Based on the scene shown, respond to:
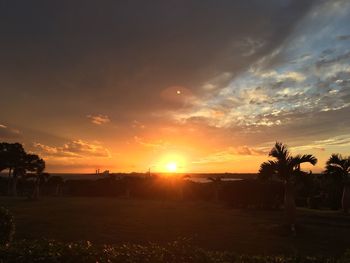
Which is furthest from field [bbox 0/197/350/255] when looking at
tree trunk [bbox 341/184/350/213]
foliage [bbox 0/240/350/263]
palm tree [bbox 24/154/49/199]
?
palm tree [bbox 24/154/49/199]

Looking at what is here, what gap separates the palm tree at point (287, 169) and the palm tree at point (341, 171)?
34.6 ft

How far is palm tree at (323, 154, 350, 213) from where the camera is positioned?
34094 mm

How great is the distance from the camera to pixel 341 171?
113 feet

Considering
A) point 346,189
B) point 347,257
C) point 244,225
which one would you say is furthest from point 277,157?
point 347,257

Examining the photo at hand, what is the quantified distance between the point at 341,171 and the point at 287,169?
12302mm

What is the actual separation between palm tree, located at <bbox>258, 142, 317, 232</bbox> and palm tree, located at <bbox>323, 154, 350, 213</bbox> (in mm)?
10548

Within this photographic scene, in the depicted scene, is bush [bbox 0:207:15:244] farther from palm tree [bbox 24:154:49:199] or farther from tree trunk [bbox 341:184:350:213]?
palm tree [bbox 24:154:49:199]

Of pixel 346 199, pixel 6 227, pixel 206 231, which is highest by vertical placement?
pixel 346 199

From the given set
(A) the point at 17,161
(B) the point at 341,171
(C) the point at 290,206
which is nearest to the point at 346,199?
(B) the point at 341,171

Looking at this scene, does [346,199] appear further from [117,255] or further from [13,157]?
[13,157]

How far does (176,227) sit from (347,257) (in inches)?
737

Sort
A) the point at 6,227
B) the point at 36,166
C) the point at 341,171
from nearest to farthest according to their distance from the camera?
the point at 6,227 < the point at 341,171 < the point at 36,166

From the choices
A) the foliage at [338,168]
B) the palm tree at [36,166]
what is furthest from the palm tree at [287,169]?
the palm tree at [36,166]

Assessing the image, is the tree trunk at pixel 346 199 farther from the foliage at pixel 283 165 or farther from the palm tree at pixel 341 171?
the foliage at pixel 283 165
